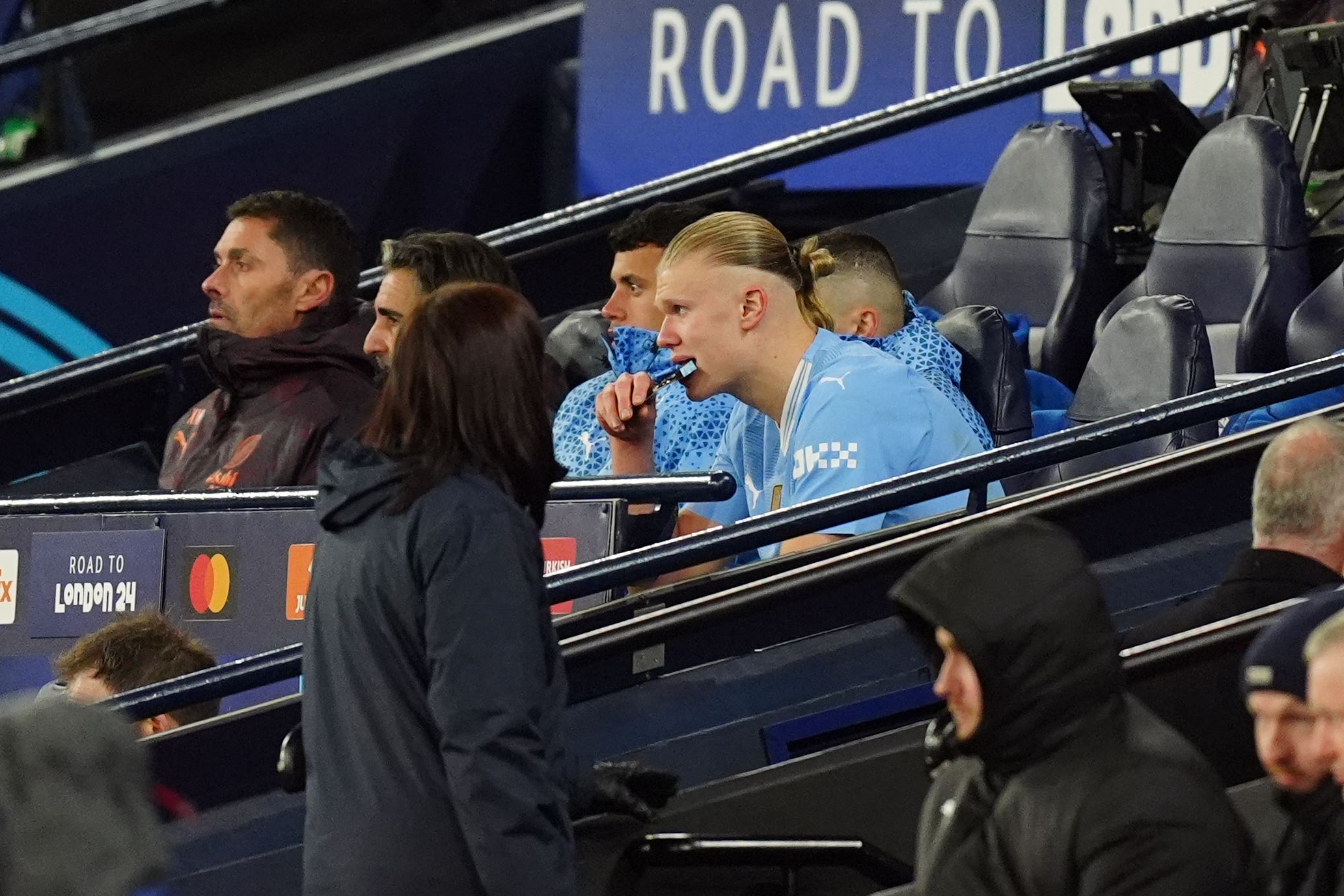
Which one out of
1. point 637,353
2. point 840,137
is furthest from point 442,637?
point 840,137

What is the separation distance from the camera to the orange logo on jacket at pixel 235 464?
5.78 metres

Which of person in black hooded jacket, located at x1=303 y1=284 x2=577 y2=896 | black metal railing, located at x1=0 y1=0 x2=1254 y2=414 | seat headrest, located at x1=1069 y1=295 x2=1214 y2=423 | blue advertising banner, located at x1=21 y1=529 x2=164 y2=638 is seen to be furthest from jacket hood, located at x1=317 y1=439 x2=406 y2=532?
black metal railing, located at x1=0 y1=0 x2=1254 y2=414

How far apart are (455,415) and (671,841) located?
1156 millimetres

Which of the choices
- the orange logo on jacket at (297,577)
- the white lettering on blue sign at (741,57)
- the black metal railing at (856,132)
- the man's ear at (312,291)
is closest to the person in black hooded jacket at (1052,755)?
the orange logo on jacket at (297,577)

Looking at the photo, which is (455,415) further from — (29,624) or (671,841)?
(29,624)

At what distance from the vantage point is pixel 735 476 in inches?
221

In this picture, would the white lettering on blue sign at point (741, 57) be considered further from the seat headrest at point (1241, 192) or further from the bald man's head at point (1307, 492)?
the bald man's head at point (1307, 492)

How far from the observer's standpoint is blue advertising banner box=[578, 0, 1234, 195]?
920 centimetres

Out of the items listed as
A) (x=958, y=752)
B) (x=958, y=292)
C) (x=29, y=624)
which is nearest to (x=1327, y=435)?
(x=958, y=752)

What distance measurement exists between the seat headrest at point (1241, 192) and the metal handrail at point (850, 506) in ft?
7.61

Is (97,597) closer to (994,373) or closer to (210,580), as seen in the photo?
(210,580)

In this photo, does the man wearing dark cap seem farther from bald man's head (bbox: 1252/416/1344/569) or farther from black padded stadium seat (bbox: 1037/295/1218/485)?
black padded stadium seat (bbox: 1037/295/1218/485)

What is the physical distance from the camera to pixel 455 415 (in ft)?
12.8

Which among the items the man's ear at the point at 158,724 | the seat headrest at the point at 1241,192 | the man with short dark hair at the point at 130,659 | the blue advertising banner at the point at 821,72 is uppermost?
the blue advertising banner at the point at 821,72
